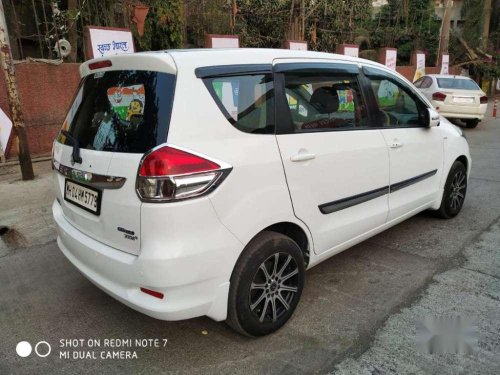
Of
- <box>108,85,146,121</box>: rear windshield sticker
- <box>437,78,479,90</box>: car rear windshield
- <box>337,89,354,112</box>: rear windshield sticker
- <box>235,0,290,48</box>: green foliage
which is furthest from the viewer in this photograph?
<box>235,0,290,48</box>: green foliage

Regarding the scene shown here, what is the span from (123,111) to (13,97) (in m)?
4.69

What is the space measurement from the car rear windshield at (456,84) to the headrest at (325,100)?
34.1ft

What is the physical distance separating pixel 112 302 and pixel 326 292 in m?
1.62

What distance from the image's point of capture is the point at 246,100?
2.58 metres

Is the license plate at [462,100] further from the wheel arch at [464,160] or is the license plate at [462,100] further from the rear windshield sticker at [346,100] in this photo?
the rear windshield sticker at [346,100]

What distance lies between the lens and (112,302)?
10.4 feet

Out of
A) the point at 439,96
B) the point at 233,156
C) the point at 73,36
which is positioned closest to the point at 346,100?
the point at 233,156

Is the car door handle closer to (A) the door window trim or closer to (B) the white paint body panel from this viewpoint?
(A) the door window trim

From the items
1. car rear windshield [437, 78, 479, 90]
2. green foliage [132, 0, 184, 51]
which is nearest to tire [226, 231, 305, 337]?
green foliage [132, 0, 184, 51]

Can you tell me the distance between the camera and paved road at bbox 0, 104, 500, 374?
2518 millimetres

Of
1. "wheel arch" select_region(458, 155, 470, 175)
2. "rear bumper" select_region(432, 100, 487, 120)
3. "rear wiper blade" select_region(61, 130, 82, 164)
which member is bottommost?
"rear bumper" select_region(432, 100, 487, 120)

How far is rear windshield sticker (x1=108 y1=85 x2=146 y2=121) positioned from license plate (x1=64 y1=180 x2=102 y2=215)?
1.59 feet

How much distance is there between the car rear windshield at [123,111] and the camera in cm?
227

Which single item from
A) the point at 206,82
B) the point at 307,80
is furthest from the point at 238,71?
the point at 307,80
